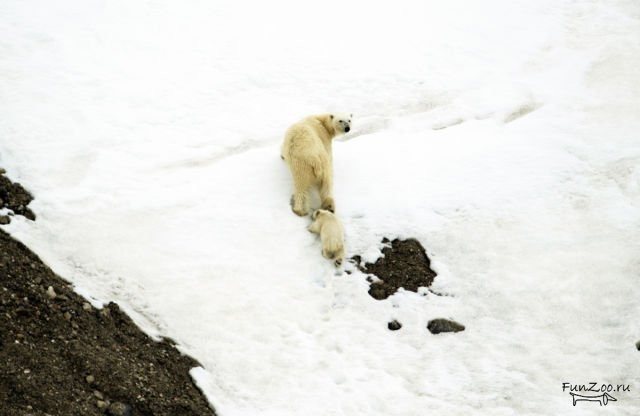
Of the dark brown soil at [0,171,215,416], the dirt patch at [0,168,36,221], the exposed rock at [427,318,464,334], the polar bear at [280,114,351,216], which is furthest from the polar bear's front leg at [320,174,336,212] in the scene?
the dirt patch at [0,168,36,221]

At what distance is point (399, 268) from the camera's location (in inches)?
294

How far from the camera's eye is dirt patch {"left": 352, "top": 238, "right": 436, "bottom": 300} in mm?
7207

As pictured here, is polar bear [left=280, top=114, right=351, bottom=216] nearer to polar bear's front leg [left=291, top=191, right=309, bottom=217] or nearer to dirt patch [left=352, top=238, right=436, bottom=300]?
polar bear's front leg [left=291, top=191, right=309, bottom=217]

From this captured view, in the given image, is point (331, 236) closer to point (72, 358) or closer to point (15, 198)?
point (72, 358)

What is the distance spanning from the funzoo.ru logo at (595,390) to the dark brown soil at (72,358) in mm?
4173

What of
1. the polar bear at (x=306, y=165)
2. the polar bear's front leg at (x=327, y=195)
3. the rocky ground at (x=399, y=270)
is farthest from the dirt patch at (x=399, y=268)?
the polar bear at (x=306, y=165)

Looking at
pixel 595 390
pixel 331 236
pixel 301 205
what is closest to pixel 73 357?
pixel 331 236

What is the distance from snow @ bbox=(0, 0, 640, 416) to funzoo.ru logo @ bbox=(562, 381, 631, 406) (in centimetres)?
10

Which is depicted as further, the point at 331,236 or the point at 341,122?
the point at 341,122

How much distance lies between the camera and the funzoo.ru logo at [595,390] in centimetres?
572

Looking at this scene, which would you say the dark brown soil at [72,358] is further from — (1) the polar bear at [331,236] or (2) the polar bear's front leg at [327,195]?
(2) the polar bear's front leg at [327,195]

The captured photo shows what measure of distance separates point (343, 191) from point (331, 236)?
1562 millimetres

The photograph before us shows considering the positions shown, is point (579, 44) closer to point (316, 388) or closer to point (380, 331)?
point (380, 331)

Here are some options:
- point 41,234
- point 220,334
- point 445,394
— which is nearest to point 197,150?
point 41,234
